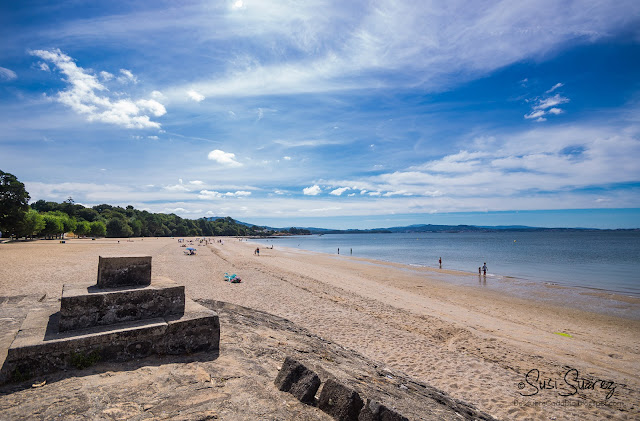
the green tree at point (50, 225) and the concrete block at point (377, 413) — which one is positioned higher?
the green tree at point (50, 225)

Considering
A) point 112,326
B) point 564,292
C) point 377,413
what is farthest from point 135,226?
point 377,413

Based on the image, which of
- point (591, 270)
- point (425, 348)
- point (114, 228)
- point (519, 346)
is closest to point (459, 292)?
point (519, 346)

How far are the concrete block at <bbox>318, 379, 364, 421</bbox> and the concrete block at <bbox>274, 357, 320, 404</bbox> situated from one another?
7.8 inches

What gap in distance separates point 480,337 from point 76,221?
104m

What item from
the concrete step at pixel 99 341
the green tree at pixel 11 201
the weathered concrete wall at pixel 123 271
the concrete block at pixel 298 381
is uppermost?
the green tree at pixel 11 201

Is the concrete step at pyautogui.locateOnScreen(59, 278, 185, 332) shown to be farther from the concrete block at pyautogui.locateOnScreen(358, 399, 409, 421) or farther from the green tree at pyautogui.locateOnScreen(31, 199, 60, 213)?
the green tree at pyautogui.locateOnScreen(31, 199, 60, 213)

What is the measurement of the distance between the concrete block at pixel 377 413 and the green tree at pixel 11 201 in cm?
5945

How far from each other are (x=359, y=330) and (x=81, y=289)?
24.1 ft

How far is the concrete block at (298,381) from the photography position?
3756 mm

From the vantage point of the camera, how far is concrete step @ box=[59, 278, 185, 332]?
14.0ft

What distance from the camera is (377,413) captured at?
3.18 m

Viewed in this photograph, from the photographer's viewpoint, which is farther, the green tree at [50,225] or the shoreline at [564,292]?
the green tree at [50,225]

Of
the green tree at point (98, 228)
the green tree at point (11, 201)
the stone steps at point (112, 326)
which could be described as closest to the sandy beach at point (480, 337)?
the stone steps at point (112, 326)

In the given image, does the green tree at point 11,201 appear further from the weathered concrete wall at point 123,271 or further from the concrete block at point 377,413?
the concrete block at point 377,413
